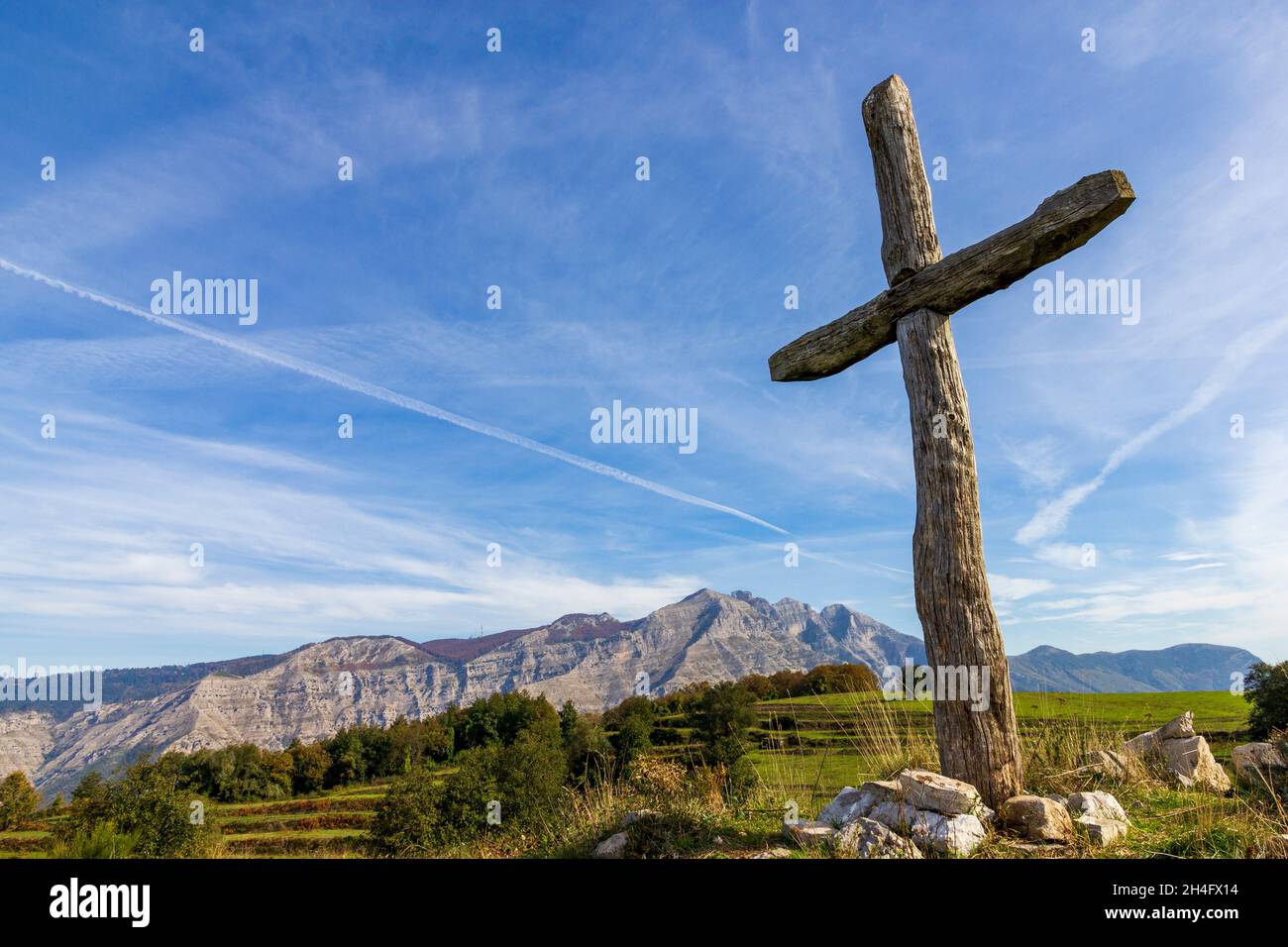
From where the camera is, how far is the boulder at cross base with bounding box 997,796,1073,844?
16.6 feet

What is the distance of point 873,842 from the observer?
4781 millimetres

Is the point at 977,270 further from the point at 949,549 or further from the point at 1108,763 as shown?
the point at 1108,763

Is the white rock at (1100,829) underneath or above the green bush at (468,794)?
above

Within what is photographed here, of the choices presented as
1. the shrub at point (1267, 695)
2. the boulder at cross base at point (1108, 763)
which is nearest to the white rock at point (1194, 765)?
the boulder at cross base at point (1108, 763)

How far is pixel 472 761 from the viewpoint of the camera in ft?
156

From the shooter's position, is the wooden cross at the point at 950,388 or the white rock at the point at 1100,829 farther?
the wooden cross at the point at 950,388

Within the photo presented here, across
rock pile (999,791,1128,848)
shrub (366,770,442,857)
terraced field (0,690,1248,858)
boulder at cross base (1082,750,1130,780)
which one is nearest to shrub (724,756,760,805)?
terraced field (0,690,1248,858)

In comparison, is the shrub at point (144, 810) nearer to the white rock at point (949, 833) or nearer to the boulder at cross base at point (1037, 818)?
the white rock at point (949, 833)

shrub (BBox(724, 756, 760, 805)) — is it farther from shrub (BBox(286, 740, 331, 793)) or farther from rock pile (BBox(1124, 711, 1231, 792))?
shrub (BBox(286, 740, 331, 793))

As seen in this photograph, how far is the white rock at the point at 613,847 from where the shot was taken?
5.84 m

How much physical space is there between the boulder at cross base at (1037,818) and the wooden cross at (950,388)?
0.92 ft
